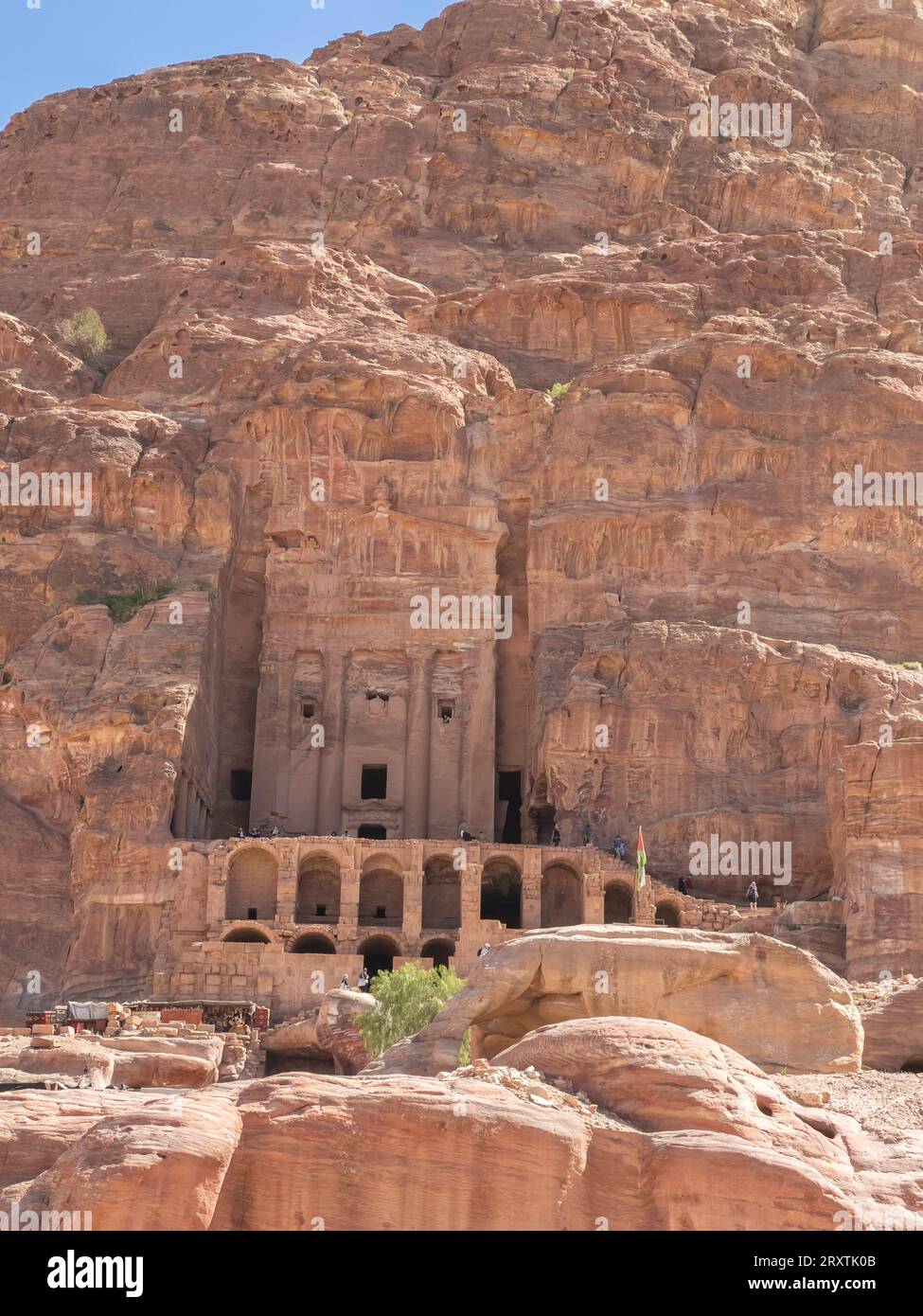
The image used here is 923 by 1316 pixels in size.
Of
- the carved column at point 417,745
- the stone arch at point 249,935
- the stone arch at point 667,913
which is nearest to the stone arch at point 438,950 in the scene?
the stone arch at point 249,935

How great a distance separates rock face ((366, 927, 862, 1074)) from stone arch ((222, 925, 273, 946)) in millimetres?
24998

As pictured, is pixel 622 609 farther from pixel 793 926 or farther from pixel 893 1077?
pixel 893 1077

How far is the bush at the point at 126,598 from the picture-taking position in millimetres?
67812

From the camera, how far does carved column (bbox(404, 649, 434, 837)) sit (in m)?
69.1

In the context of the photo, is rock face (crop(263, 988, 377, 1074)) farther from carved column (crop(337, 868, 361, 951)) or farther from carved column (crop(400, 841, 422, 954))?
carved column (crop(400, 841, 422, 954))

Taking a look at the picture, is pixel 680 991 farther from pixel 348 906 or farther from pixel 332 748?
pixel 332 748

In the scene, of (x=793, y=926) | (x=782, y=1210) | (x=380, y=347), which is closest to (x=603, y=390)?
(x=380, y=347)

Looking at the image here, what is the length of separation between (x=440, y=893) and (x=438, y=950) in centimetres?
379

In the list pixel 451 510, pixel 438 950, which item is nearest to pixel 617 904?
pixel 438 950

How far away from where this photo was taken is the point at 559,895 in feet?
208

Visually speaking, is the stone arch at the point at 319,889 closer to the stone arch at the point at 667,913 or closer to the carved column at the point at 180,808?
the carved column at the point at 180,808

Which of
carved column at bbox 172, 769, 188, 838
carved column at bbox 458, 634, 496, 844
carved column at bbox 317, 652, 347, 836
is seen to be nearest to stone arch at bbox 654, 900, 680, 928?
carved column at bbox 458, 634, 496, 844

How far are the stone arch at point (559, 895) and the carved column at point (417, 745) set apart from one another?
7.00m

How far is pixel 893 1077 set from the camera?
33969mm
